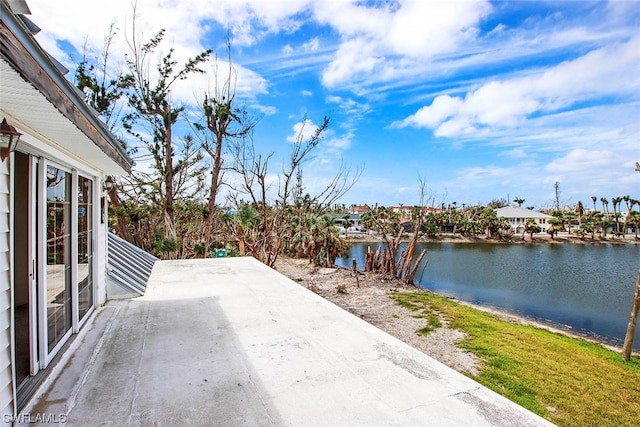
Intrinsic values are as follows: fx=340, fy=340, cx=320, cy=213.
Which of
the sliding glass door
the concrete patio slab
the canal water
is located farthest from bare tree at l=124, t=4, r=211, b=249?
the canal water

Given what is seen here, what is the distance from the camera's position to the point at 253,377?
2.21 metres

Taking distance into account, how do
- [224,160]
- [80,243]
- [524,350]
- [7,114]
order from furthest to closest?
[224,160], [524,350], [80,243], [7,114]

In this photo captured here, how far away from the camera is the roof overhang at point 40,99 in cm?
94

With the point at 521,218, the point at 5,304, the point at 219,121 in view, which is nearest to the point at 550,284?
the point at 219,121

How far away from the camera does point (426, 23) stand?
22.7 ft

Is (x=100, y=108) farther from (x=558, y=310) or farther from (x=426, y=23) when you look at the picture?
(x=558, y=310)

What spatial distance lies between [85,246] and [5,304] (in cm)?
189

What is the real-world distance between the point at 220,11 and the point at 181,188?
20.4 ft

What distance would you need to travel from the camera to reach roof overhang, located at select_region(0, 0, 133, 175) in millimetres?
936

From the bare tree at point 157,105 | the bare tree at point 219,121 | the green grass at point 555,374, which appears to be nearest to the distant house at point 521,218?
the green grass at point 555,374

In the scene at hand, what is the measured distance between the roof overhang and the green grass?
6942mm

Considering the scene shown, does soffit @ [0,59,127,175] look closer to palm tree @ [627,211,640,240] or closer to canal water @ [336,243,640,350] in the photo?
canal water @ [336,243,640,350]

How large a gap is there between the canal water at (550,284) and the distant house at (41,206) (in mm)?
14027

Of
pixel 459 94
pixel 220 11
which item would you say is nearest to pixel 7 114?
pixel 220 11
